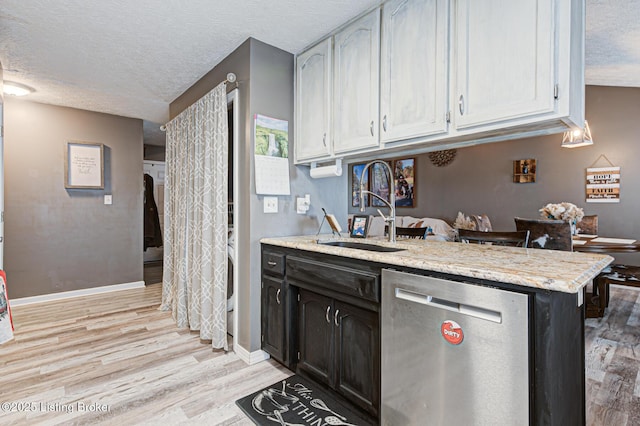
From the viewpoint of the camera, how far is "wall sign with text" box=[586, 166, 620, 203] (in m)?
4.39

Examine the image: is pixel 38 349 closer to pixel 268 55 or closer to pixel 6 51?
pixel 6 51

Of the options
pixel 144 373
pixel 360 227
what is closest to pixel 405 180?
pixel 360 227

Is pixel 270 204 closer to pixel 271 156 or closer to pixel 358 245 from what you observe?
pixel 271 156

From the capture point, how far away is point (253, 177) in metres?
2.35

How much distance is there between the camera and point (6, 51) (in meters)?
2.54

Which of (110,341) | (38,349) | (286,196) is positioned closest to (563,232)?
(286,196)

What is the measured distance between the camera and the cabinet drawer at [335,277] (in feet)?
5.06

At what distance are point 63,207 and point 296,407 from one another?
394 cm

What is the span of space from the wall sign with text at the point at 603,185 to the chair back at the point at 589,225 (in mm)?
631

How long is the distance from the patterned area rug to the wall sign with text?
4.91 m

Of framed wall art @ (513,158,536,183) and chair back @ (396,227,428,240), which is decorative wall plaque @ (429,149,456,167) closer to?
framed wall art @ (513,158,536,183)

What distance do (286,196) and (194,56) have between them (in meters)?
1.44

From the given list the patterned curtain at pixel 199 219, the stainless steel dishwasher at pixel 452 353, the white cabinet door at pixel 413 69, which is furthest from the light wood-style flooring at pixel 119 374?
the white cabinet door at pixel 413 69

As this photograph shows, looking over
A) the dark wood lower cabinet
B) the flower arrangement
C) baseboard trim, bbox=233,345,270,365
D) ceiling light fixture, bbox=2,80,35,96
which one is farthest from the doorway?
the flower arrangement
